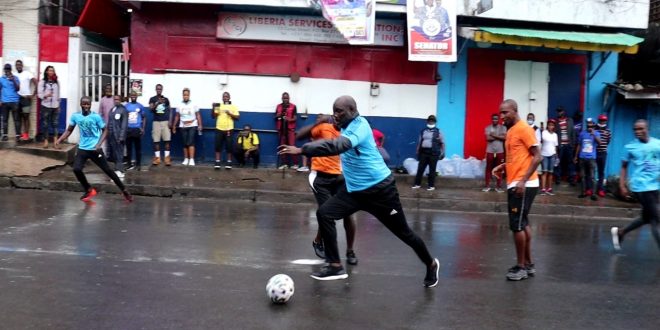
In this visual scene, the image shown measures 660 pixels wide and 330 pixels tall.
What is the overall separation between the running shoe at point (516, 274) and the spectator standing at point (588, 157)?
8691 mm

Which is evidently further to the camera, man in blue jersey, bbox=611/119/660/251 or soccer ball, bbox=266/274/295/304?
man in blue jersey, bbox=611/119/660/251

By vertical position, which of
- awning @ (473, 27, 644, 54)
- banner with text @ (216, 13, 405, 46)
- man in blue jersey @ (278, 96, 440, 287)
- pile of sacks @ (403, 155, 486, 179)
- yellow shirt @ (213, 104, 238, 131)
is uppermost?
banner with text @ (216, 13, 405, 46)

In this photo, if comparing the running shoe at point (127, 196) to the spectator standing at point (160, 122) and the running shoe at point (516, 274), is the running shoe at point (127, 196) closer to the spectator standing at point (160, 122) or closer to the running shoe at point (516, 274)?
the spectator standing at point (160, 122)

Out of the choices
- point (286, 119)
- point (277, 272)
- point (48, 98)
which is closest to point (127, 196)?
point (286, 119)

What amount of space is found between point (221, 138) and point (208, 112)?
0.93 metres

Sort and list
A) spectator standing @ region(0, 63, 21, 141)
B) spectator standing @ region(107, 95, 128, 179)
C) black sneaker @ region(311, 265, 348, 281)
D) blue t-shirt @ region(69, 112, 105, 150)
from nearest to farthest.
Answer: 1. black sneaker @ region(311, 265, 348, 281)
2. blue t-shirt @ region(69, 112, 105, 150)
3. spectator standing @ region(107, 95, 128, 179)
4. spectator standing @ region(0, 63, 21, 141)

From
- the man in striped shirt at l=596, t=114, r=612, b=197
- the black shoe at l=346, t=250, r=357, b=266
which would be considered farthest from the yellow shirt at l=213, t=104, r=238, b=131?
the black shoe at l=346, t=250, r=357, b=266

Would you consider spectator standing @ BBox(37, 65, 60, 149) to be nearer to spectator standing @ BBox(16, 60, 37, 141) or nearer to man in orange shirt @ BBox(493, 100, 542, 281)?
spectator standing @ BBox(16, 60, 37, 141)

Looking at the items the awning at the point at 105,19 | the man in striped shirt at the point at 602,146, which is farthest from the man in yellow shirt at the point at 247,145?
the man in striped shirt at the point at 602,146

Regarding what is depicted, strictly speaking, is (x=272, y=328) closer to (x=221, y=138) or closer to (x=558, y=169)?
(x=221, y=138)

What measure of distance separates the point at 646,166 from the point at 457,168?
7.79m

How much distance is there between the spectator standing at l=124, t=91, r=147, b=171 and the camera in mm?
15719

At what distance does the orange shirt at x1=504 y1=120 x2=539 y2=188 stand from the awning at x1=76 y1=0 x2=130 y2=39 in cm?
1219

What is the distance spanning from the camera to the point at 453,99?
16844 mm
